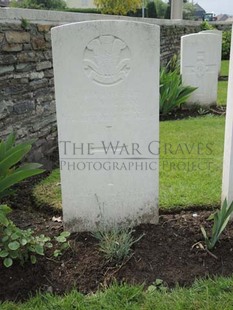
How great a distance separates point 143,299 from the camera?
6.49ft

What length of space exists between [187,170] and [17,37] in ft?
7.05

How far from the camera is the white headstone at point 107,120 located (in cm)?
221

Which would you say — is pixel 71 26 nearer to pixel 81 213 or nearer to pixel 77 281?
pixel 81 213

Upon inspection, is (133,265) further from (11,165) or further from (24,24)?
(24,24)

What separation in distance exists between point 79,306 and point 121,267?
0.38 m

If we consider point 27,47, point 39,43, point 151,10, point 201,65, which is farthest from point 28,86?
point 151,10

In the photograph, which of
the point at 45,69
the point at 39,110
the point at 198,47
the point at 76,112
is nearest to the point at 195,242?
the point at 76,112

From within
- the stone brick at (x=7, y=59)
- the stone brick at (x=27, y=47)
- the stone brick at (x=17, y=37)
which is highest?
the stone brick at (x=17, y=37)

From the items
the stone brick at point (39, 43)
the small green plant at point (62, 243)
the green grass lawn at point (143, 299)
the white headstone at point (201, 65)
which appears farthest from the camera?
the white headstone at point (201, 65)

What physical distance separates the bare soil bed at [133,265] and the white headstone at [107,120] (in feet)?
0.60

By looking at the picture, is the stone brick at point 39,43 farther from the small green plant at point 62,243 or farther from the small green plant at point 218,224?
the small green plant at point 218,224

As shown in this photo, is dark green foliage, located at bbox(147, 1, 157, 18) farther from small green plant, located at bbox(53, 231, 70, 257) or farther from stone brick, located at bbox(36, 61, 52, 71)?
small green plant, located at bbox(53, 231, 70, 257)

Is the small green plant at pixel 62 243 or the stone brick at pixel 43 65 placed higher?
the stone brick at pixel 43 65

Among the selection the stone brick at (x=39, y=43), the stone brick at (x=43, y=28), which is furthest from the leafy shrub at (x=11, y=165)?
the stone brick at (x=43, y=28)
